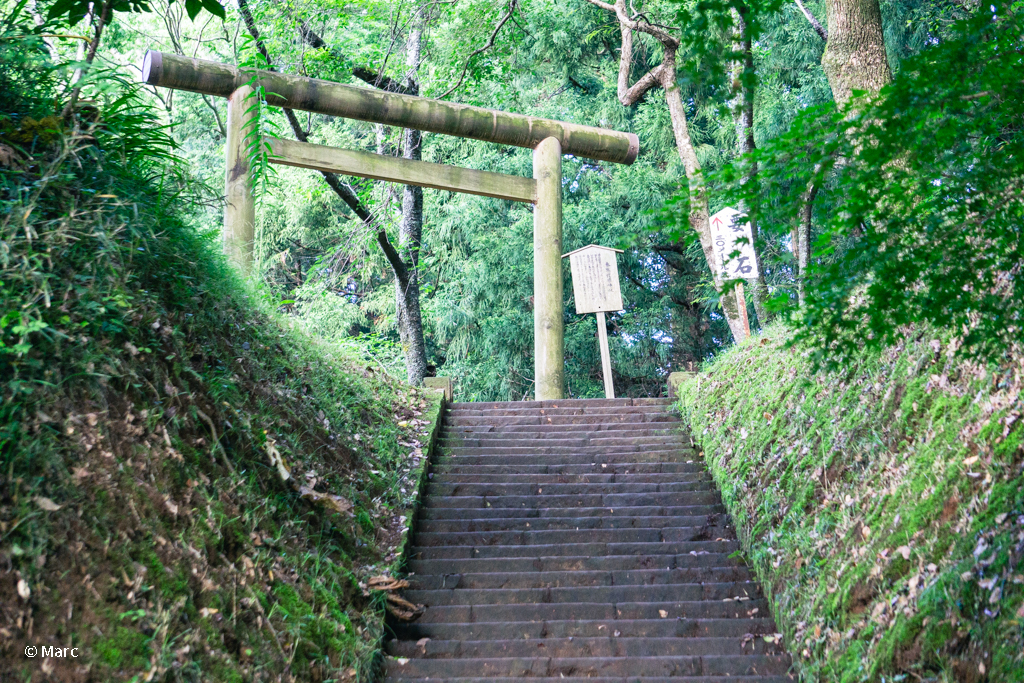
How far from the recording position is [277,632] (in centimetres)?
396

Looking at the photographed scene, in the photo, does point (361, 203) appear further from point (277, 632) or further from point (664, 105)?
point (277, 632)

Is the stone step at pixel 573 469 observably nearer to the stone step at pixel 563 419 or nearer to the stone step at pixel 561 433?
the stone step at pixel 561 433

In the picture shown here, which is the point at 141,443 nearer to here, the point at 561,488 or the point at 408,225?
the point at 561,488

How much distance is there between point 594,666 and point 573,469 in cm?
279

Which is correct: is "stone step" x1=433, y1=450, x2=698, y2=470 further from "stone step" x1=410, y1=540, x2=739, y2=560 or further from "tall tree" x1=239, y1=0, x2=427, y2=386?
"tall tree" x1=239, y1=0, x2=427, y2=386

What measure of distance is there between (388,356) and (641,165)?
19.2 feet

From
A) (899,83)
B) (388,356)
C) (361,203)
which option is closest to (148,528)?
(899,83)

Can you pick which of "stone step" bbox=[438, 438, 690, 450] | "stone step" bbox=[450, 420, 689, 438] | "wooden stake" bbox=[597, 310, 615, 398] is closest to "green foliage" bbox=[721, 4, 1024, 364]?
"stone step" bbox=[438, 438, 690, 450]

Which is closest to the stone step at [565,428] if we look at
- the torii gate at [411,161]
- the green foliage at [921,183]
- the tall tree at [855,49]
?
the torii gate at [411,161]

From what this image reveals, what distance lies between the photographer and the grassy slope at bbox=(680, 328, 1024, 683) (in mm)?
3381

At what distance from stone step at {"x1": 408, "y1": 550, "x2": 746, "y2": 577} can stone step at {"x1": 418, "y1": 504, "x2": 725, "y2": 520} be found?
2.20ft

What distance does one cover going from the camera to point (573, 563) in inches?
229

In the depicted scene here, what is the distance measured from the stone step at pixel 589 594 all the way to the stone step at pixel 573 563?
31 centimetres

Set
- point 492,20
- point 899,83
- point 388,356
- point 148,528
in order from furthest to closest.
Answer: point 388,356, point 492,20, point 148,528, point 899,83
